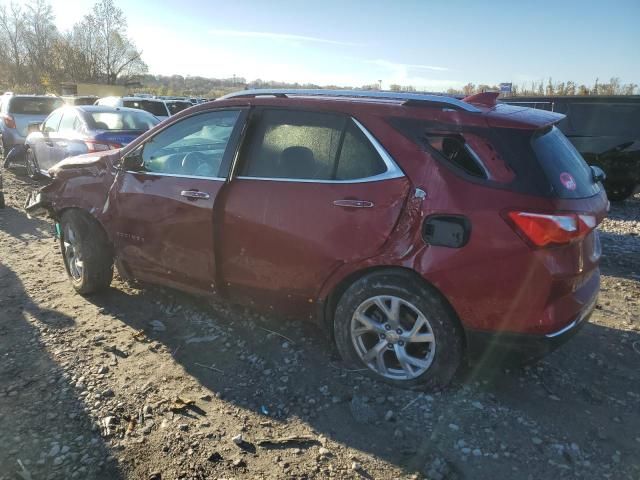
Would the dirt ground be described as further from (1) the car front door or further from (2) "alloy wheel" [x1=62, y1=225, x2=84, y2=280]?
(1) the car front door

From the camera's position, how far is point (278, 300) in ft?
11.3

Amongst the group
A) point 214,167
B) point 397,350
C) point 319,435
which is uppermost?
point 214,167

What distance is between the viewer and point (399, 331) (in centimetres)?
303

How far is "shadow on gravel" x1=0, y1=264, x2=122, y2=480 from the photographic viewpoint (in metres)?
2.47

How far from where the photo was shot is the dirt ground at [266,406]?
2531mm

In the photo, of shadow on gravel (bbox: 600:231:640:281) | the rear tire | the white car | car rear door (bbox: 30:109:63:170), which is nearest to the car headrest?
the rear tire

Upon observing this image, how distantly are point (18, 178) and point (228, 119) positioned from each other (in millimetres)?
9744

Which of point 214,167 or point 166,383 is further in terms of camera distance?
point 214,167

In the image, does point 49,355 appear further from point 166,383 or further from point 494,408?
point 494,408

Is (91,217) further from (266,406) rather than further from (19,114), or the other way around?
(19,114)

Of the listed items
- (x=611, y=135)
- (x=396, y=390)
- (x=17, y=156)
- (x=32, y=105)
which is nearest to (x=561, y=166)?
(x=396, y=390)

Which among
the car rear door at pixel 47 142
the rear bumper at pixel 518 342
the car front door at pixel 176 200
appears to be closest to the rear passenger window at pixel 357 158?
the car front door at pixel 176 200

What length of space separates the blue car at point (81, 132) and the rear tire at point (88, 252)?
3.99 m

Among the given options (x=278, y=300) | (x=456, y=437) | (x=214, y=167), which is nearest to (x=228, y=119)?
(x=214, y=167)
